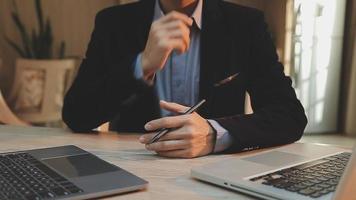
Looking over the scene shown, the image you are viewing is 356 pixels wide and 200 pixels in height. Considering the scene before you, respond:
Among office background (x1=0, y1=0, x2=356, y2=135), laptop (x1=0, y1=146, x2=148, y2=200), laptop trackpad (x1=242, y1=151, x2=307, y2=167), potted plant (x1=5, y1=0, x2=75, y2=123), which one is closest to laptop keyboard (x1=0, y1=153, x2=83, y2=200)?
laptop (x1=0, y1=146, x2=148, y2=200)

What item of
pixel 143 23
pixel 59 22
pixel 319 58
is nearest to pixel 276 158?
pixel 143 23

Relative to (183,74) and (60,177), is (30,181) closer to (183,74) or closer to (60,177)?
(60,177)

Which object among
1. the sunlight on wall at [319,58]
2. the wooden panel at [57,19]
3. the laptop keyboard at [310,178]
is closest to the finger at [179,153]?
the laptop keyboard at [310,178]

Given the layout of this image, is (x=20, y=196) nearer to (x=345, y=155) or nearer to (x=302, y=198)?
(x=302, y=198)

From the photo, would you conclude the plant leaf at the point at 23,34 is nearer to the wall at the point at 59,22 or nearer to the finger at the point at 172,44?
the wall at the point at 59,22

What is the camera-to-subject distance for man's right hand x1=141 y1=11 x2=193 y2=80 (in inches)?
37.8

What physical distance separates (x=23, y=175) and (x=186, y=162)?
306mm

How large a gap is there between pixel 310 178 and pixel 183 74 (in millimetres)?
715

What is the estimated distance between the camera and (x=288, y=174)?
696 mm

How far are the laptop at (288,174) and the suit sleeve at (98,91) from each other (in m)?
0.40

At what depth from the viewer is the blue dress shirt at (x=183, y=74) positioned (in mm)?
1322

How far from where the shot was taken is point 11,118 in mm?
1878

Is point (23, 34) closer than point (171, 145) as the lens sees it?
No

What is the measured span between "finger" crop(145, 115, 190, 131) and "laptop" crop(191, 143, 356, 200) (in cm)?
14
